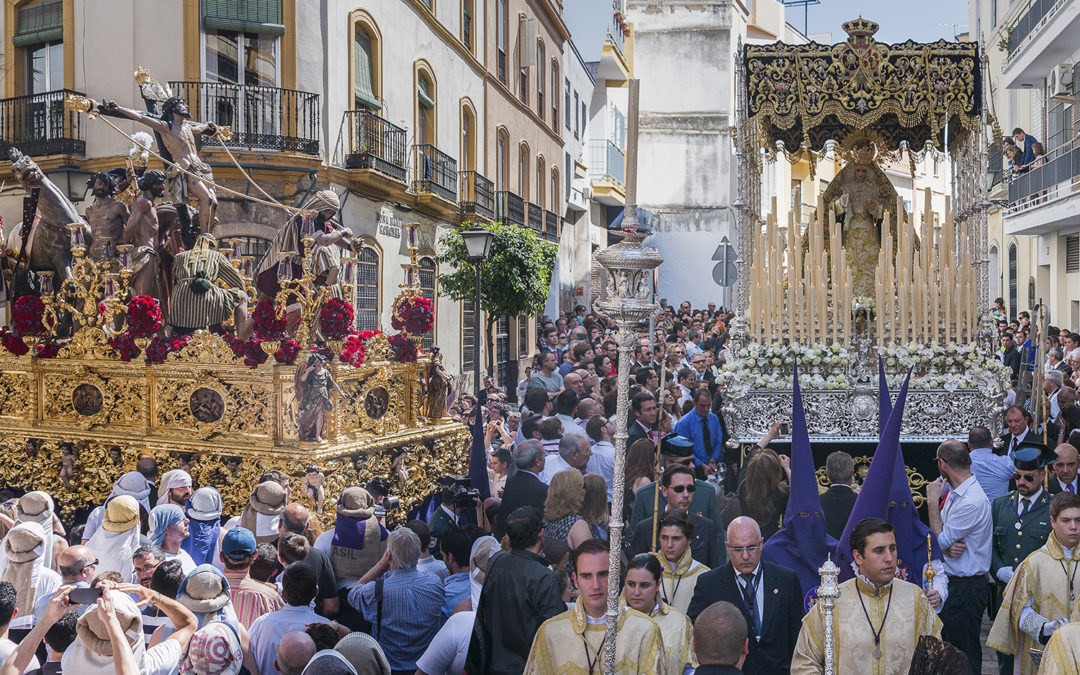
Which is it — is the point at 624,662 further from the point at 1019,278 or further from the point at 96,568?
the point at 1019,278

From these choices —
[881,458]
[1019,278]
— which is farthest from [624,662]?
[1019,278]

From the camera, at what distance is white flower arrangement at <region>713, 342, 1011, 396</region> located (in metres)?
9.21

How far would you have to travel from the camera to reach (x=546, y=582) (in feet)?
15.4

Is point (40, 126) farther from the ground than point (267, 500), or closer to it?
farther from the ground

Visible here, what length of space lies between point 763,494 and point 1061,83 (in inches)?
674

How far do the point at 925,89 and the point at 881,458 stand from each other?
6408mm

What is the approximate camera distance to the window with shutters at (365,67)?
15.9 meters

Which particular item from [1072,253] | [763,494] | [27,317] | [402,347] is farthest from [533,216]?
[763,494]

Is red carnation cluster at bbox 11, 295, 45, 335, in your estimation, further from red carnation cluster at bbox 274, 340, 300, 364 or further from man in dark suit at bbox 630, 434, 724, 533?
man in dark suit at bbox 630, 434, 724, 533

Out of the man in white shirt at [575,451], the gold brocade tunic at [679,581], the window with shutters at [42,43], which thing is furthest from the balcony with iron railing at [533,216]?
the gold brocade tunic at [679,581]

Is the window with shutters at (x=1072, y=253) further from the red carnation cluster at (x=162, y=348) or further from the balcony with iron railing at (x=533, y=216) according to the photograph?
the red carnation cluster at (x=162, y=348)

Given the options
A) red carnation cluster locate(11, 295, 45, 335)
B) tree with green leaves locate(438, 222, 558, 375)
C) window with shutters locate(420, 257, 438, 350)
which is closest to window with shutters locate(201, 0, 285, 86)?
tree with green leaves locate(438, 222, 558, 375)

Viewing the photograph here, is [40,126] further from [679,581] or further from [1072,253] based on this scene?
[1072,253]

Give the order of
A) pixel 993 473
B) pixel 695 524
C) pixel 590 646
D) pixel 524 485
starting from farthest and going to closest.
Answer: pixel 993 473 → pixel 524 485 → pixel 695 524 → pixel 590 646
